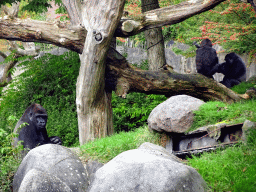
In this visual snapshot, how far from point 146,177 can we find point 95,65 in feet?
12.4

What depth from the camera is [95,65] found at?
6793 millimetres

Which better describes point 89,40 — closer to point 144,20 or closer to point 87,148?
point 144,20

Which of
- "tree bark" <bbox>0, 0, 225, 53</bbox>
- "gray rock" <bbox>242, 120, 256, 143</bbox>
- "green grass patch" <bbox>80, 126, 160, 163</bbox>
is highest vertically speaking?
"tree bark" <bbox>0, 0, 225, 53</bbox>

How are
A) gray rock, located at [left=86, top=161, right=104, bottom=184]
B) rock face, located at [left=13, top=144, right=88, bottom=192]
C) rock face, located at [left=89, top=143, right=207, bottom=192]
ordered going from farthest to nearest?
gray rock, located at [left=86, top=161, right=104, bottom=184] → rock face, located at [left=13, top=144, right=88, bottom=192] → rock face, located at [left=89, top=143, right=207, bottom=192]

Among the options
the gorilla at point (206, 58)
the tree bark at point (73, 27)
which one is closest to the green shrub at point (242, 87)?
the gorilla at point (206, 58)

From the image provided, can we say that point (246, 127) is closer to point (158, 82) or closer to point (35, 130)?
point (158, 82)

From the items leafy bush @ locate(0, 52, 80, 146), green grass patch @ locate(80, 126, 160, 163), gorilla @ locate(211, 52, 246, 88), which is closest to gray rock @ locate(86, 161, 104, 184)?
green grass patch @ locate(80, 126, 160, 163)

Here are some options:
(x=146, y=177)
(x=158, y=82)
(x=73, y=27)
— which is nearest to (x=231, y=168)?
(x=146, y=177)

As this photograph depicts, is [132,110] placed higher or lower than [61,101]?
lower

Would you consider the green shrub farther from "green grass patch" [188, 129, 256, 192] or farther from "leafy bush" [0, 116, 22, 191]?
"leafy bush" [0, 116, 22, 191]

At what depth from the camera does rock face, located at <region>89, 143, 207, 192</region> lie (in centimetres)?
345

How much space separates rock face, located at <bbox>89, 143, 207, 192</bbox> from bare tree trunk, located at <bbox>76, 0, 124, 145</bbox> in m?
3.39

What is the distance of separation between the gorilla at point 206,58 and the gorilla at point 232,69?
175 millimetres

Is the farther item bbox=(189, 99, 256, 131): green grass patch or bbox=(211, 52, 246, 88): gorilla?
bbox=(211, 52, 246, 88): gorilla
